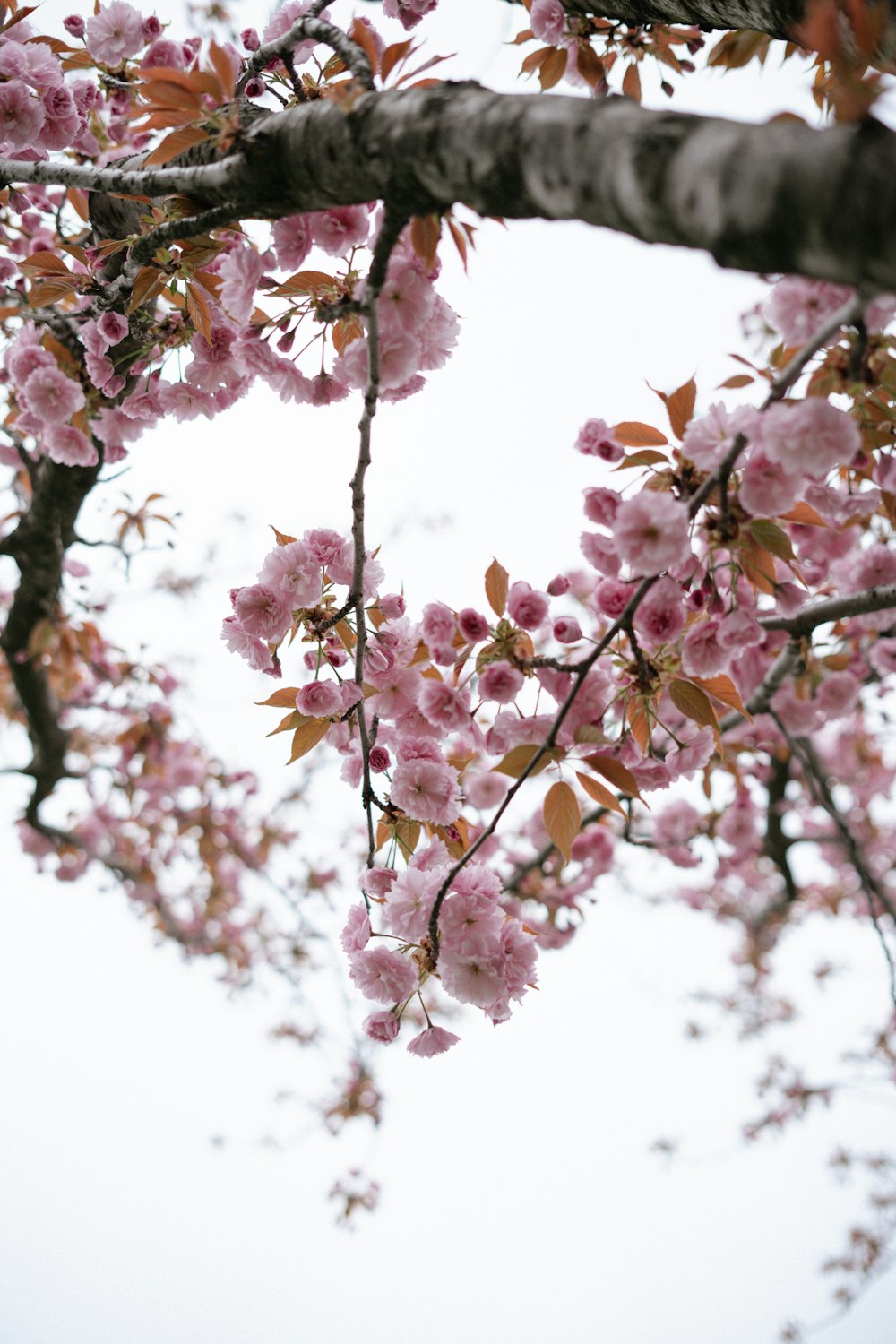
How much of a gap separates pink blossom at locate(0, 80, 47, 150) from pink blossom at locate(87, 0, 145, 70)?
0.88ft

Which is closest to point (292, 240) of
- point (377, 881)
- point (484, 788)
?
point (377, 881)

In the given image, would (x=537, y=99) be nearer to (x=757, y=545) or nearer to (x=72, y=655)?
(x=757, y=545)

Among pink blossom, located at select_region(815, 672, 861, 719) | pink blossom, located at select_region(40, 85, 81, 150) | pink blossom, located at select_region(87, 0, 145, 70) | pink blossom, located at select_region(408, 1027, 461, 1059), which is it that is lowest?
pink blossom, located at select_region(408, 1027, 461, 1059)

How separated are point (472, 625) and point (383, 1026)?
0.64m

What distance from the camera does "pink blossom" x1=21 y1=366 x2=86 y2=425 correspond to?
1588 millimetres

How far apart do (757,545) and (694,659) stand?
0.69 feet

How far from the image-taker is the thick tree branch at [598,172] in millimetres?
517

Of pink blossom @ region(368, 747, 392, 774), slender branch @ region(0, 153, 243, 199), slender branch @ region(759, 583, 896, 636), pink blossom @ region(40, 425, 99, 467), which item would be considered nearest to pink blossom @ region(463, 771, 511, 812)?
slender branch @ region(759, 583, 896, 636)

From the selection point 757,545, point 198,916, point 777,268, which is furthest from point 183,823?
point 777,268

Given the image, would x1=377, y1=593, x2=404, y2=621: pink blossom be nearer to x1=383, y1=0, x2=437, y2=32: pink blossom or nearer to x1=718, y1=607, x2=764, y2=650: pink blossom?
x1=718, y1=607, x2=764, y2=650: pink blossom

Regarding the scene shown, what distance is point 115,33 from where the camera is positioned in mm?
1708

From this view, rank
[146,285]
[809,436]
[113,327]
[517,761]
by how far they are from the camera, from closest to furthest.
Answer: [809,436]
[517,761]
[146,285]
[113,327]

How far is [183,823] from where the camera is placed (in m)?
4.69

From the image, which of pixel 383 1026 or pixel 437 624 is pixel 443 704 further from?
pixel 383 1026
